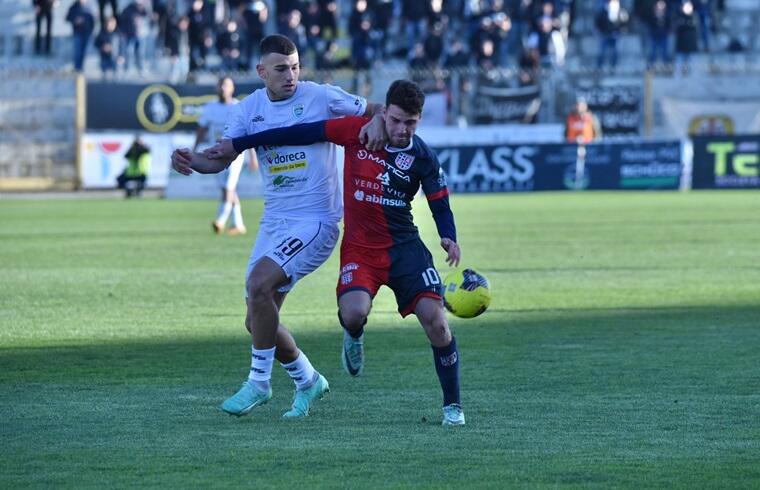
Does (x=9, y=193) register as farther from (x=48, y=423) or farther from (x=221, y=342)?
(x=48, y=423)

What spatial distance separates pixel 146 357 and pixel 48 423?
266cm

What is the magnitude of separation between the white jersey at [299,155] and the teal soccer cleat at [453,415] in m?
1.32

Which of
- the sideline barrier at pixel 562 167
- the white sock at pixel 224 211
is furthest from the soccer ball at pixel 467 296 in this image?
the sideline barrier at pixel 562 167

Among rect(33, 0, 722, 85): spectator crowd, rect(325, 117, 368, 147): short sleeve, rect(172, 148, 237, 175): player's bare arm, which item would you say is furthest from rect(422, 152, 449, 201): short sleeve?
rect(33, 0, 722, 85): spectator crowd

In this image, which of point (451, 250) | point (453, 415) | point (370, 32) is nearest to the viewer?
point (453, 415)

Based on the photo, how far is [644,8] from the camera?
3962 cm

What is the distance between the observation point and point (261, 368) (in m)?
7.85

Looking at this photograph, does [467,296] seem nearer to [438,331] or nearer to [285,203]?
[438,331]

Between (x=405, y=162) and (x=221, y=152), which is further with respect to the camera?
(x=221, y=152)

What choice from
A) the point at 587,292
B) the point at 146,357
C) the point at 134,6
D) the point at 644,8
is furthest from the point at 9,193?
the point at 146,357

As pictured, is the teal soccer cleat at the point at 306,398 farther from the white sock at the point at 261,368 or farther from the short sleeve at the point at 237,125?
the short sleeve at the point at 237,125

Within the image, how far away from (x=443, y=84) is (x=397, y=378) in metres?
28.2

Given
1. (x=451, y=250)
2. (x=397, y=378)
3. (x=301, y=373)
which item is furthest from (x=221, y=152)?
(x=397, y=378)

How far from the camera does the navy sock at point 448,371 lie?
24.4 feet
